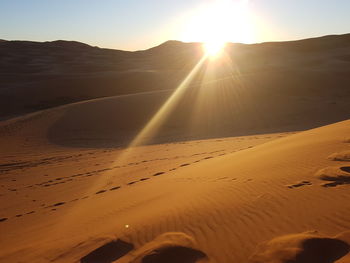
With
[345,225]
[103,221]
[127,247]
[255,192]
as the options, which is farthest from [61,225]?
[345,225]

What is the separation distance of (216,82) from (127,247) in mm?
21830

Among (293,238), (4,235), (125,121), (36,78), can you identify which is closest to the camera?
(293,238)

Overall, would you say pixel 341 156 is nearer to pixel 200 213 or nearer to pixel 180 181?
pixel 180 181

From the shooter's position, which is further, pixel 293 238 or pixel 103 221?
pixel 103 221

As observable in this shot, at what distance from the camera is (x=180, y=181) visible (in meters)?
7.15

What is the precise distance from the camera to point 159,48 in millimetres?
93938

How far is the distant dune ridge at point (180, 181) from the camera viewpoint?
3928 millimetres

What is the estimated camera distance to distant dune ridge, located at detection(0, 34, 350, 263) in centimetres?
393

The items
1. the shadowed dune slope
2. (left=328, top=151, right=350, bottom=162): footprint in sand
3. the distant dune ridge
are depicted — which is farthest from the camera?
the shadowed dune slope

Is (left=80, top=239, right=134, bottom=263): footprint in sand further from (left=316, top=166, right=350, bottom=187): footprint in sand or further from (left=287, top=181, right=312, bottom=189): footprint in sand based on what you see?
(left=316, top=166, right=350, bottom=187): footprint in sand

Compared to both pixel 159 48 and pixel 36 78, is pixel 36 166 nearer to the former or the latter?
pixel 36 78

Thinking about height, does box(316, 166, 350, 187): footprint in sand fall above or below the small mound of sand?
above

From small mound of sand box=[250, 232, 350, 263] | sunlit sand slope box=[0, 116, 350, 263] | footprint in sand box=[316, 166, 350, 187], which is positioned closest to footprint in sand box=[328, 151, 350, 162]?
sunlit sand slope box=[0, 116, 350, 263]

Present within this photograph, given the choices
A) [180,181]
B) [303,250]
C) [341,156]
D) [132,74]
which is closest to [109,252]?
[303,250]
